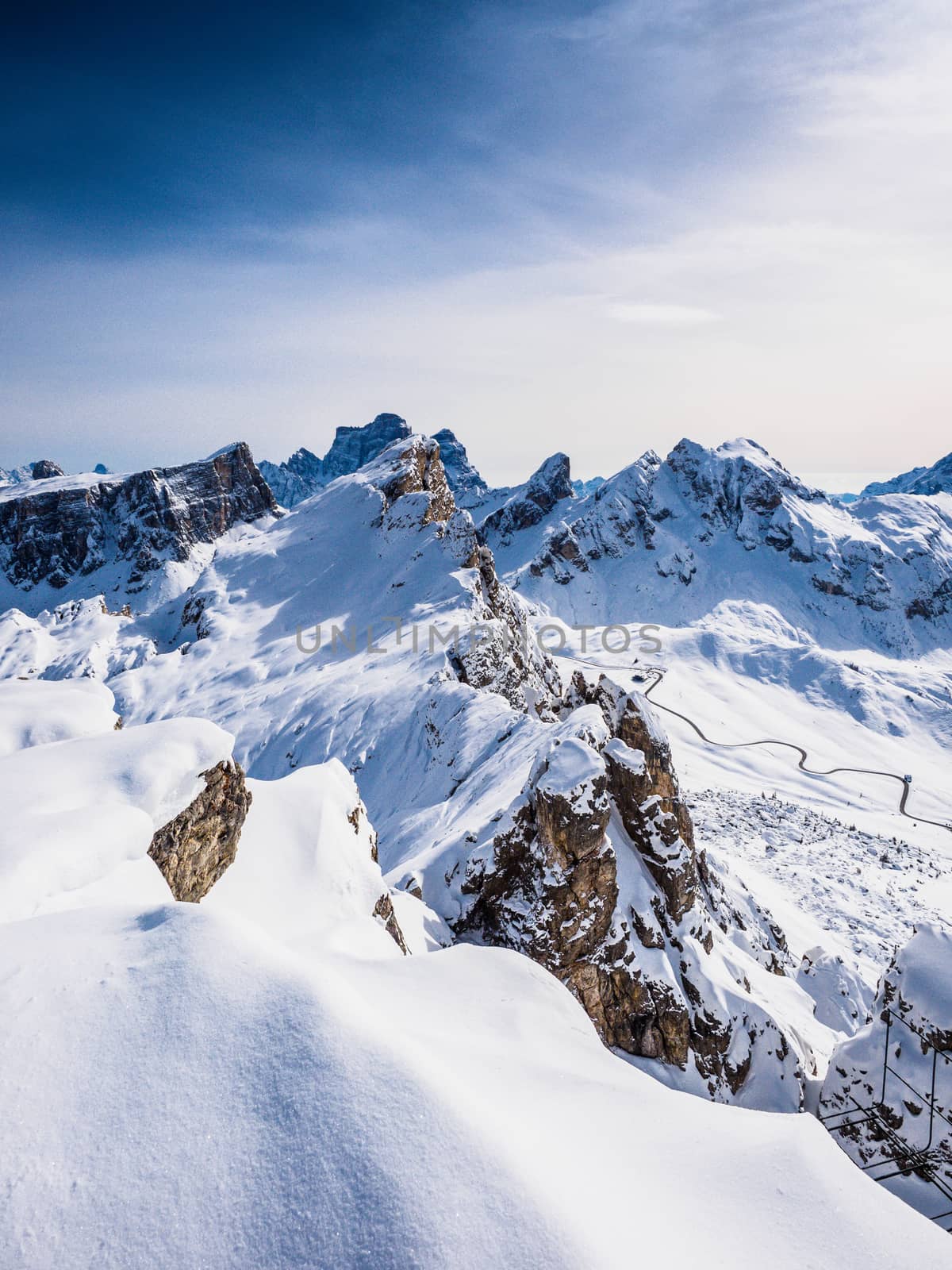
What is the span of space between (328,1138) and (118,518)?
125 m

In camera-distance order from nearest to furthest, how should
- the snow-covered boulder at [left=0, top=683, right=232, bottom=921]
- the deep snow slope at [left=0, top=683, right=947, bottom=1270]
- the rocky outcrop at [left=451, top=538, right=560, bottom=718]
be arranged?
the deep snow slope at [left=0, top=683, right=947, bottom=1270], the snow-covered boulder at [left=0, top=683, right=232, bottom=921], the rocky outcrop at [left=451, top=538, right=560, bottom=718]

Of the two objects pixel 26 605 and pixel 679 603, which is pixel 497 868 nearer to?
pixel 26 605

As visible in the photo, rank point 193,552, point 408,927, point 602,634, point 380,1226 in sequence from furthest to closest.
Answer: point 602,634
point 193,552
point 408,927
point 380,1226

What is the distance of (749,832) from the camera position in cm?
4266

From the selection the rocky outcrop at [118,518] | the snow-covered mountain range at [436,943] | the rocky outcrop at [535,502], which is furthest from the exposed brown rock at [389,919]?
the rocky outcrop at [535,502]

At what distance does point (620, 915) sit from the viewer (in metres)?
16.7

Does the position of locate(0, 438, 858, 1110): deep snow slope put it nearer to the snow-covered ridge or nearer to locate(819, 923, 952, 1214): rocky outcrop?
locate(819, 923, 952, 1214): rocky outcrop

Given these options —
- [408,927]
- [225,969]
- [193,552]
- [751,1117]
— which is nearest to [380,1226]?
[225,969]

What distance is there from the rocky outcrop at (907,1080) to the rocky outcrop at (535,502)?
6112 inches

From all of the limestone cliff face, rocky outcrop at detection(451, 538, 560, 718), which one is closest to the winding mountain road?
rocky outcrop at detection(451, 538, 560, 718)

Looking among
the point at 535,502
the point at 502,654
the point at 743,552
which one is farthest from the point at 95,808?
the point at 535,502

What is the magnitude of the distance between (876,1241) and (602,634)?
361 ft

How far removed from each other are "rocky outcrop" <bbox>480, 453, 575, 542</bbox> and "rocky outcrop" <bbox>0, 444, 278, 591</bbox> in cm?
7530

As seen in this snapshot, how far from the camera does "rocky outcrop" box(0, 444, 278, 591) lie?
104 metres
